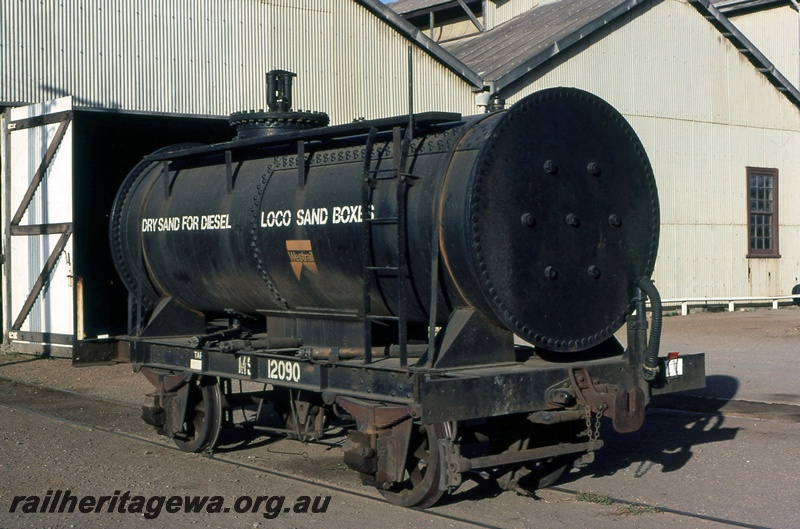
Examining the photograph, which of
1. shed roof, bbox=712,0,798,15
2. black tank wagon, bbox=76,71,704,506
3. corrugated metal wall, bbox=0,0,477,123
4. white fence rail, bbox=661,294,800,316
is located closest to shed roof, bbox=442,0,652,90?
corrugated metal wall, bbox=0,0,477,123

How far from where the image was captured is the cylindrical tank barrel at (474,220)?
24.0 feet

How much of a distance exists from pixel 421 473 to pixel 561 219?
2.18 metres

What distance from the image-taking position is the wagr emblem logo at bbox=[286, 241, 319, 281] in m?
8.50

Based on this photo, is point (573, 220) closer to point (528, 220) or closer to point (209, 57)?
point (528, 220)

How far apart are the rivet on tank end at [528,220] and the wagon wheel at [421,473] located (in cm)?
156

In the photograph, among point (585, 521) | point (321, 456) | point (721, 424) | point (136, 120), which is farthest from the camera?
point (136, 120)

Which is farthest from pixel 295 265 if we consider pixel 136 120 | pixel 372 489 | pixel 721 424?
pixel 136 120

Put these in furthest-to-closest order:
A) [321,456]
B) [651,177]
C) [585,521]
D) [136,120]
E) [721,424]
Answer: [136,120] → [721,424] → [321,456] → [651,177] → [585,521]

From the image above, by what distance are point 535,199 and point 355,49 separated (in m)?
13.8

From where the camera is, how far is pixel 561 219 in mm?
7648

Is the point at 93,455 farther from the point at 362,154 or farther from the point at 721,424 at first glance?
the point at 721,424

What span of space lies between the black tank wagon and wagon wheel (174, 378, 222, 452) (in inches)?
26.1

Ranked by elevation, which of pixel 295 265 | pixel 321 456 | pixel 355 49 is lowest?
pixel 321 456

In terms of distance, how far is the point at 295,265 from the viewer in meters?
8.70
